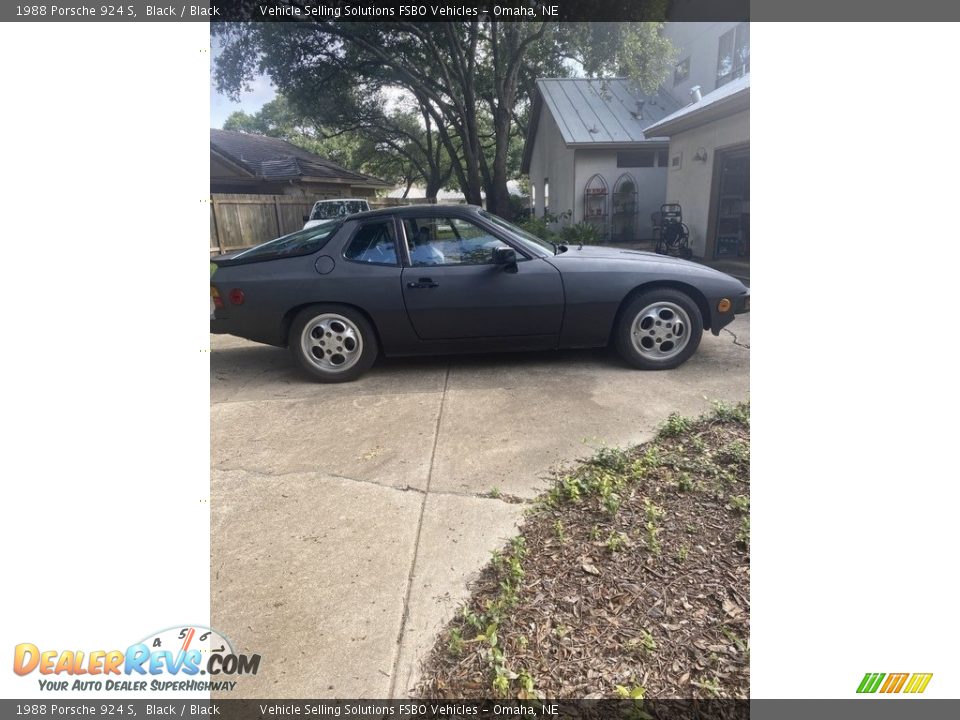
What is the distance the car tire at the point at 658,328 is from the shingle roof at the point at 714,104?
6223 millimetres

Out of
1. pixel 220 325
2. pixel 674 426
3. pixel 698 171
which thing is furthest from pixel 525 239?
pixel 698 171

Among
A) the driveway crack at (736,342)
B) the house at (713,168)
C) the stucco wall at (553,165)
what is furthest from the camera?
the stucco wall at (553,165)

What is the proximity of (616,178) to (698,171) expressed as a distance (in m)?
4.33

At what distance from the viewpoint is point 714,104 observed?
358 inches

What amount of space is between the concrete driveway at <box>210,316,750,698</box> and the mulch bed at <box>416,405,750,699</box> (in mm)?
160

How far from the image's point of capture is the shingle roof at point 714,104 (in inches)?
338

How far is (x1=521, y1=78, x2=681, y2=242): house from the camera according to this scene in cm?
1486

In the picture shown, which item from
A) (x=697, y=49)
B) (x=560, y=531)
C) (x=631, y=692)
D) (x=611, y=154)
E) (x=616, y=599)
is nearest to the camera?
(x=631, y=692)

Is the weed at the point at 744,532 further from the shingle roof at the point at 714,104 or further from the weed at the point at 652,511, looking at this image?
the shingle roof at the point at 714,104

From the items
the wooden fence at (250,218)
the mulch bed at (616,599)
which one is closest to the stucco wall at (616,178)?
the wooden fence at (250,218)

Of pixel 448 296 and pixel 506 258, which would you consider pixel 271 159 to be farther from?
pixel 506 258

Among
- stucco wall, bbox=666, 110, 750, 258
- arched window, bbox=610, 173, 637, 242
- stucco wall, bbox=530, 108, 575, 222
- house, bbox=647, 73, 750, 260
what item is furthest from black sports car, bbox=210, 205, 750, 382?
stucco wall, bbox=530, 108, 575, 222
